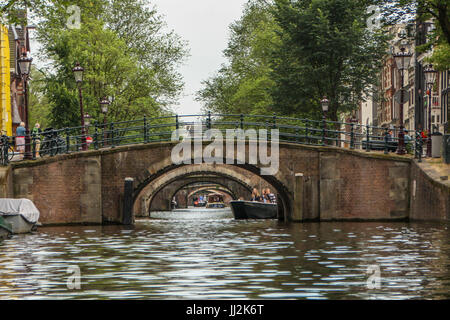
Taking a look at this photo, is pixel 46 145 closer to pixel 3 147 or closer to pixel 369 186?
pixel 3 147

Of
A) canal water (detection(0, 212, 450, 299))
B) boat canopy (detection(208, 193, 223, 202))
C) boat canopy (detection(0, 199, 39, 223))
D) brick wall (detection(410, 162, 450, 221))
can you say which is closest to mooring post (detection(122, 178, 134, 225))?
boat canopy (detection(0, 199, 39, 223))

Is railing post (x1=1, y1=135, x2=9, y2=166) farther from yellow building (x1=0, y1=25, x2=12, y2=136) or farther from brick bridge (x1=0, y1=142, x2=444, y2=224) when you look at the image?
yellow building (x1=0, y1=25, x2=12, y2=136)

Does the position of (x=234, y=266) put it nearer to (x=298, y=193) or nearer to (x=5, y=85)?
(x=298, y=193)

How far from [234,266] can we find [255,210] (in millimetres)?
26931

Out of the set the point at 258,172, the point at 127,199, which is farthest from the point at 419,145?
the point at 127,199

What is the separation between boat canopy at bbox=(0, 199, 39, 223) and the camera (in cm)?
2519

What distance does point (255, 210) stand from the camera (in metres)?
41.7

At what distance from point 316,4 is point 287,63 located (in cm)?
352

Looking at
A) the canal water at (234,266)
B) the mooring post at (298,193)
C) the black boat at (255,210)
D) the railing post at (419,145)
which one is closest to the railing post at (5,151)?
the canal water at (234,266)

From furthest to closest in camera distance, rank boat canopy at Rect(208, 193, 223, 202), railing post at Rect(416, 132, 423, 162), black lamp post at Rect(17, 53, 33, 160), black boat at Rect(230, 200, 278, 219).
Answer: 1. boat canopy at Rect(208, 193, 223, 202)
2. black boat at Rect(230, 200, 278, 219)
3. railing post at Rect(416, 132, 423, 162)
4. black lamp post at Rect(17, 53, 33, 160)

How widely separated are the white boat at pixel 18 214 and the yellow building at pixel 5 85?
23.0 m

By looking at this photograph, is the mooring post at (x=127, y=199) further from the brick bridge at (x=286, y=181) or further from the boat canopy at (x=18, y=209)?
the boat canopy at (x=18, y=209)

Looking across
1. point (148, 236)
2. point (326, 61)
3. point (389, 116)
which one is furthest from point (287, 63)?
point (389, 116)

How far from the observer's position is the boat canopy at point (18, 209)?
82.6 ft
